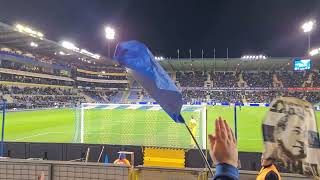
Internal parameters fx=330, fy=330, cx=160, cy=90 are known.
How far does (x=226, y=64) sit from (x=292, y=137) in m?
88.0

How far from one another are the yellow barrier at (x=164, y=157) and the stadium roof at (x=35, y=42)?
151 ft

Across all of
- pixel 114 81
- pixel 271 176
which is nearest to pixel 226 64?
pixel 114 81

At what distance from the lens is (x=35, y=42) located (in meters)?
66.8

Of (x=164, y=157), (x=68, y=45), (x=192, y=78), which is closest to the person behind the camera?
(x=164, y=157)

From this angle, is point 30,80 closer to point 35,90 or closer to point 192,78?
point 35,90

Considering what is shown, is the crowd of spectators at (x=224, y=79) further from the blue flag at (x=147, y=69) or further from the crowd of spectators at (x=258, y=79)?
the blue flag at (x=147, y=69)

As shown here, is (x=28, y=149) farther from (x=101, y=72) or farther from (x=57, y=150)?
(x=101, y=72)

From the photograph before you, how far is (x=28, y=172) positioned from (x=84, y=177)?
98cm

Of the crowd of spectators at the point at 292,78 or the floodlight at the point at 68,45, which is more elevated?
the floodlight at the point at 68,45

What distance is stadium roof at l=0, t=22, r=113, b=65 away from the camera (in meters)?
57.5

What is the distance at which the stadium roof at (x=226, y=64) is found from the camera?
8138 cm

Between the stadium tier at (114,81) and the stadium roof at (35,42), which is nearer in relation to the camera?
the stadium roof at (35,42)

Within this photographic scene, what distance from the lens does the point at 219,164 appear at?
1.86 m

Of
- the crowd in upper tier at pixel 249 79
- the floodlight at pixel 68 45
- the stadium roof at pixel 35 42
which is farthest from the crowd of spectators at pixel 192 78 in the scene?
the floodlight at pixel 68 45
